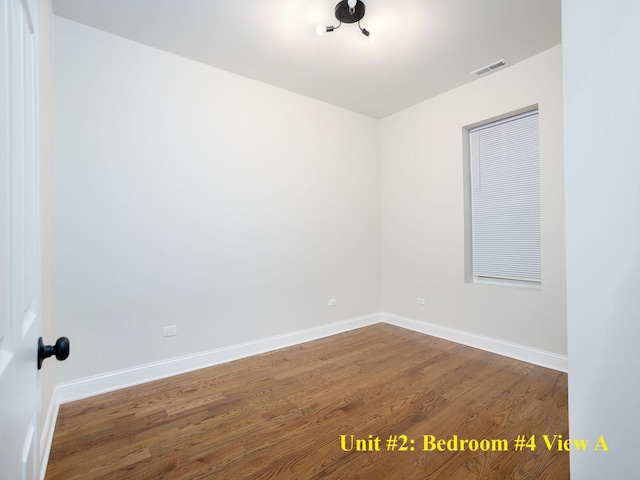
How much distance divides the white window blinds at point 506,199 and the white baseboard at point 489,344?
→ 692mm

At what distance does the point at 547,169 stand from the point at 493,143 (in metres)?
0.70

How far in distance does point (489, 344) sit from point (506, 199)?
5.17 feet

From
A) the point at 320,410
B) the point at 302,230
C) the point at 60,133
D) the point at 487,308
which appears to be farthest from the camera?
the point at 302,230

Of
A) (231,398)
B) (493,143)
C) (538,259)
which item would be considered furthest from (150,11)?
(538,259)

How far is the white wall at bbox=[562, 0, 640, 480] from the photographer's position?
0.74m

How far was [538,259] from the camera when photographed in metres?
2.95

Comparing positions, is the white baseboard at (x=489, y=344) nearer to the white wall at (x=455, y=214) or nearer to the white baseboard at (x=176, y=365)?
Answer: the white wall at (x=455, y=214)

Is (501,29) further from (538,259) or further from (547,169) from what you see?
(538,259)

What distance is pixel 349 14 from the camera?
2213 mm

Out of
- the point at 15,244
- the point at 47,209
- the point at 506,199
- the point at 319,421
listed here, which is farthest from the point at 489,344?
the point at 47,209

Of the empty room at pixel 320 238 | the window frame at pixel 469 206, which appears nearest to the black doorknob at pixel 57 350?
the empty room at pixel 320 238

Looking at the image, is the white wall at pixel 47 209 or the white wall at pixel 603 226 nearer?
the white wall at pixel 603 226

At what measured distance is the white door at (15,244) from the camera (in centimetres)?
42

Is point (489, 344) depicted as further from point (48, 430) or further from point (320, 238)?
point (48, 430)
